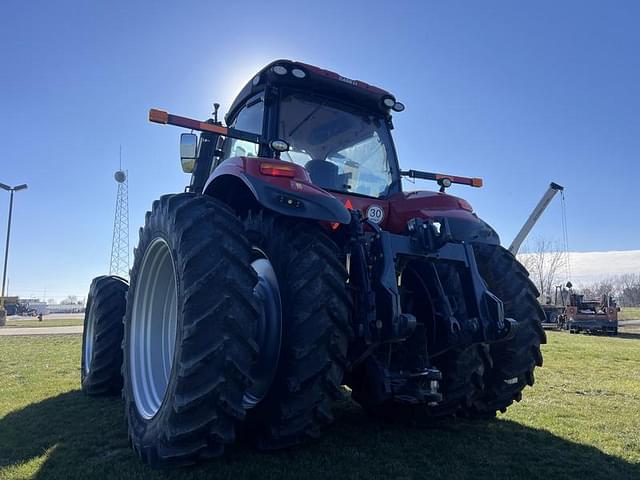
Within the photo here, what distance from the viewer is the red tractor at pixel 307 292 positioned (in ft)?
8.11

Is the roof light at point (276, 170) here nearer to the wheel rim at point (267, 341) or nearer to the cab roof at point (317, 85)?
the wheel rim at point (267, 341)

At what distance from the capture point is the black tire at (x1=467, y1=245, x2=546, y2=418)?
375 cm

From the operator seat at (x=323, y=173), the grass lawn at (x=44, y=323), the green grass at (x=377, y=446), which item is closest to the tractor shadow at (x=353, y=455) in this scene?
the green grass at (x=377, y=446)

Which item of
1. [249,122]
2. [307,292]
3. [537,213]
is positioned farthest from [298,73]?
[537,213]

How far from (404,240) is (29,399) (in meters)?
4.51

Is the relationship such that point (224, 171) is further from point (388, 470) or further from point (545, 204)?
point (545, 204)

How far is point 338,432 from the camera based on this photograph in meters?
3.69

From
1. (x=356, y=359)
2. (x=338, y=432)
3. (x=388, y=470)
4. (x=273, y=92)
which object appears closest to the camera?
(x=388, y=470)

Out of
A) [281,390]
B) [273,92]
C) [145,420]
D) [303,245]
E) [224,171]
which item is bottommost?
[145,420]

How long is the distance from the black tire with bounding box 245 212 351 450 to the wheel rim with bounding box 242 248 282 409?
90 mm

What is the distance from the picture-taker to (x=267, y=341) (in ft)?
9.47

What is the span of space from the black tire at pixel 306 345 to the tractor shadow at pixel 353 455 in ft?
0.96

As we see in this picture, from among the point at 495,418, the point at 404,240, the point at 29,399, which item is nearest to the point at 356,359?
the point at 404,240

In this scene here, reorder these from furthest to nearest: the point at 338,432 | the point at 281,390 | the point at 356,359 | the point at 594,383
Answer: the point at 594,383
the point at 338,432
the point at 356,359
the point at 281,390
